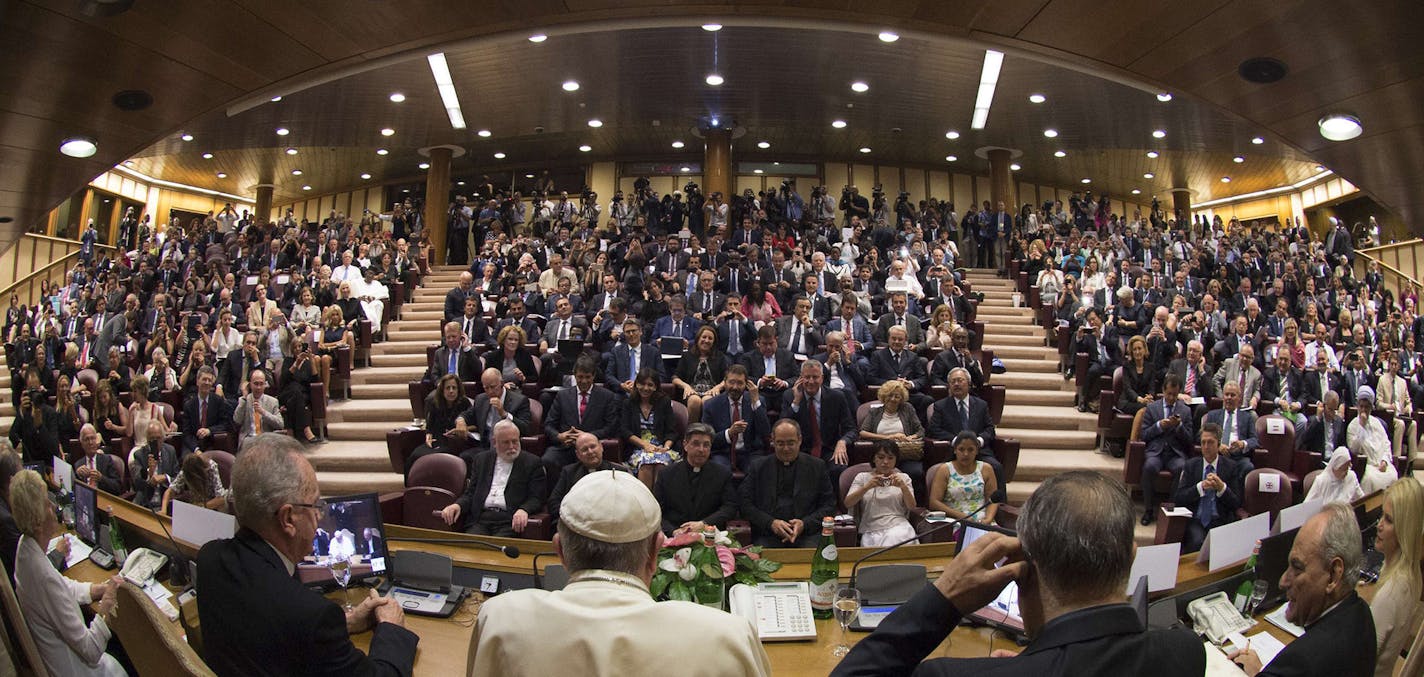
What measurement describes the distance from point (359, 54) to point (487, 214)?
1126 cm

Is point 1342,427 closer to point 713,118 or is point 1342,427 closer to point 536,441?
point 536,441

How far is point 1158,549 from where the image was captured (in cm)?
281

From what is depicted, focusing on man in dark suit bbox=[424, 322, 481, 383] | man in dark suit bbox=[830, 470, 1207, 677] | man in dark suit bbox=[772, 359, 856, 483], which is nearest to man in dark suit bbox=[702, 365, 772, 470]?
man in dark suit bbox=[772, 359, 856, 483]

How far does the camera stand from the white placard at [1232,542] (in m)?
3.13

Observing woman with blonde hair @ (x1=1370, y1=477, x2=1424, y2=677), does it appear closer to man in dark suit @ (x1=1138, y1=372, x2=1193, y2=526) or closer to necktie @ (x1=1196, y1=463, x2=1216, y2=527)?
necktie @ (x1=1196, y1=463, x2=1216, y2=527)

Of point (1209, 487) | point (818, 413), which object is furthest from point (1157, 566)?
point (818, 413)

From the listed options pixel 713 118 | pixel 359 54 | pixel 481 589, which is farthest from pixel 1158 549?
pixel 713 118

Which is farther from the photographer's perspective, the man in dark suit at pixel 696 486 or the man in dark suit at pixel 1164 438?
the man in dark suit at pixel 1164 438

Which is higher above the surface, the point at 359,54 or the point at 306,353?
the point at 359,54

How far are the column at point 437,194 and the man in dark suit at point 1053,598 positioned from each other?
14559mm

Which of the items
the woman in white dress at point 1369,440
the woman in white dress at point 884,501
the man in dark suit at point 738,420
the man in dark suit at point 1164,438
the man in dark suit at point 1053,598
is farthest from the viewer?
the woman in white dress at point 1369,440

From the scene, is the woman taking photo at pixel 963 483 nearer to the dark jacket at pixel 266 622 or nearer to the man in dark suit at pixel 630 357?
the man in dark suit at pixel 630 357

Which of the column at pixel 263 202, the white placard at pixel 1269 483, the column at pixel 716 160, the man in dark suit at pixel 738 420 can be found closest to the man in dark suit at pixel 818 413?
the man in dark suit at pixel 738 420

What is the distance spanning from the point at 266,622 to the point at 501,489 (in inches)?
136
